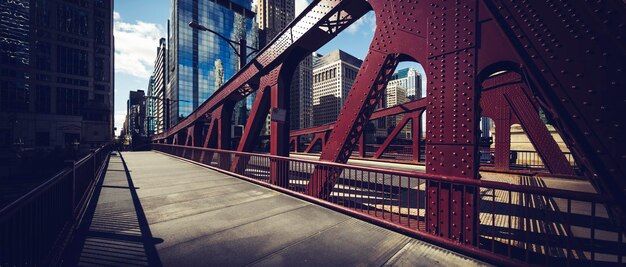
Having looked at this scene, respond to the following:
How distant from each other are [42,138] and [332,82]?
123908 mm

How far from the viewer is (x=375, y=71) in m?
4.37

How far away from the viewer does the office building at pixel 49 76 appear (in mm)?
50469

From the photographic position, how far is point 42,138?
52781 mm

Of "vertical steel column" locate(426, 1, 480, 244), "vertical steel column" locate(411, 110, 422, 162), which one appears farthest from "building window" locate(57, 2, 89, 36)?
"vertical steel column" locate(426, 1, 480, 244)

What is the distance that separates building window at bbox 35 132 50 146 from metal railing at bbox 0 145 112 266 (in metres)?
74.7

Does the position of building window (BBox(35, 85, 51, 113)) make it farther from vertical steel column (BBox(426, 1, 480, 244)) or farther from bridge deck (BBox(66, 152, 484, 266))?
vertical steel column (BBox(426, 1, 480, 244))

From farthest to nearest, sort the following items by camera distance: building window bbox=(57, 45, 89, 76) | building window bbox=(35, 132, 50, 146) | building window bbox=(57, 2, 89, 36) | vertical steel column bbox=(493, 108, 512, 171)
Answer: building window bbox=(57, 2, 89, 36)
building window bbox=(57, 45, 89, 76)
building window bbox=(35, 132, 50, 146)
vertical steel column bbox=(493, 108, 512, 171)

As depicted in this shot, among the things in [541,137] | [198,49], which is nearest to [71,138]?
[198,49]

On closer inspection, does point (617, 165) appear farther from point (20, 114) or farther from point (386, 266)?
point (20, 114)

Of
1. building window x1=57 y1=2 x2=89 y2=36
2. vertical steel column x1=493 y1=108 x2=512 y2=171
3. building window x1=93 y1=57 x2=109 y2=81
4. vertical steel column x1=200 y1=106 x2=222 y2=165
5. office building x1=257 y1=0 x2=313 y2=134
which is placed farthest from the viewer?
office building x1=257 y1=0 x2=313 y2=134

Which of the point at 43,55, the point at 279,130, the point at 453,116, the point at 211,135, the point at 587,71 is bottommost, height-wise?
the point at 211,135

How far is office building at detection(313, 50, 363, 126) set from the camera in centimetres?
13912

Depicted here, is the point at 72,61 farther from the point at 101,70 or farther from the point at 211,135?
the point at 211,135

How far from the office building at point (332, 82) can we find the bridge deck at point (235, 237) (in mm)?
130185
